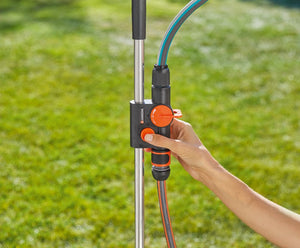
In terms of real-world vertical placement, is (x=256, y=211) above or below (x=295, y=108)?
above

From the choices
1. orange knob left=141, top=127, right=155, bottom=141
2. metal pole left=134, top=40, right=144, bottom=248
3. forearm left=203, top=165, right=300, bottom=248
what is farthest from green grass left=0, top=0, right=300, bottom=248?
orange knob left=141, top=127, right=155, bottom=141

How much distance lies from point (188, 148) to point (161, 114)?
0.16 metres

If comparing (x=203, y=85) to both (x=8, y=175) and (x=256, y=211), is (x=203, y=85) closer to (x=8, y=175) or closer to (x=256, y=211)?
(x=8, y=175)

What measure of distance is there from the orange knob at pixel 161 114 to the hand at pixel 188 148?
2.0 inches

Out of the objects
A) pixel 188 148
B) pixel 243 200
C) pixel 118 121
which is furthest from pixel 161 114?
pixel 118 121

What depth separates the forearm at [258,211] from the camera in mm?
1319

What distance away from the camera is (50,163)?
10.9 ft

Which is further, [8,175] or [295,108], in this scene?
[295,108]

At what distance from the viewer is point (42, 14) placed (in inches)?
276

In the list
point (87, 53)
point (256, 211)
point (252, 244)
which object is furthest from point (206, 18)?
point (256, 211)

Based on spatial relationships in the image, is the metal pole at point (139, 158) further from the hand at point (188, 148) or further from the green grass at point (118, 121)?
the green grass at point (118, 121)

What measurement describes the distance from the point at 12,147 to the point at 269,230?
8.56 feet

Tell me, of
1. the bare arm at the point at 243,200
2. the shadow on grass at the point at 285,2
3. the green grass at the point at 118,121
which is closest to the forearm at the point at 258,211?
the bare arm at the point at 243,200

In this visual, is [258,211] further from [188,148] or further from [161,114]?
[161,114]
